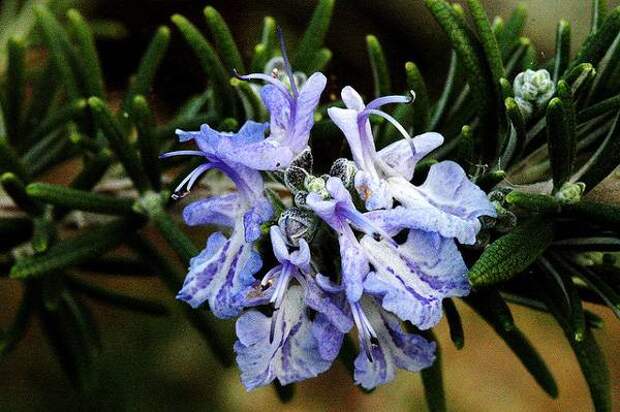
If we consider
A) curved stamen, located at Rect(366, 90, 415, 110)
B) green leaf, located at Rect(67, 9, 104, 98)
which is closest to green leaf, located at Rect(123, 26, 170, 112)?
green leaf, located at Rect(67, 9, 104, 98)

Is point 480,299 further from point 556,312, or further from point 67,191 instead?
point 67,191

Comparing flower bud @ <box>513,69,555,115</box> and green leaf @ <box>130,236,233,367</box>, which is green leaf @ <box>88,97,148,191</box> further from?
flower bud @ <box>513,69,555,115</box>

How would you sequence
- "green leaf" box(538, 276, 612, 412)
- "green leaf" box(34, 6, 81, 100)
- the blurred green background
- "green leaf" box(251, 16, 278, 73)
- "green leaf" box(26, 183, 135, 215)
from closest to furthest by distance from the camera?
1. "green leaf" box(538, 276, 612, 412)
2. "green leaf" box(26, 183, 135, 215)
3. "green leaf" box(251, 16, 278, 73)
4. "green leaf" box(34, 6, 81, 100)
5. the blurred green background

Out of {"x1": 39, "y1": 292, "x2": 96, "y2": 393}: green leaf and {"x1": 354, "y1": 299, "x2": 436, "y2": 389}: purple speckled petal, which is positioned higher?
{"x1": 354, "y1": 299, "x2": 436, "y2": 389}: purple speckled petal

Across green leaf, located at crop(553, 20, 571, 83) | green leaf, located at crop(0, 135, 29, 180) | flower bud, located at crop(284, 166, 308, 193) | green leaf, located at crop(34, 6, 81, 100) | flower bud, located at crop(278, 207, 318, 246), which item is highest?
green leaf, located at crop(553, 20, 571, 83)

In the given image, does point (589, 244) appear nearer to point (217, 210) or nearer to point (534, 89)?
point (534, 89)

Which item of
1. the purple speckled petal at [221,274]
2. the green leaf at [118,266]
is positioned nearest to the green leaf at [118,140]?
the green leaf at [118,266]
